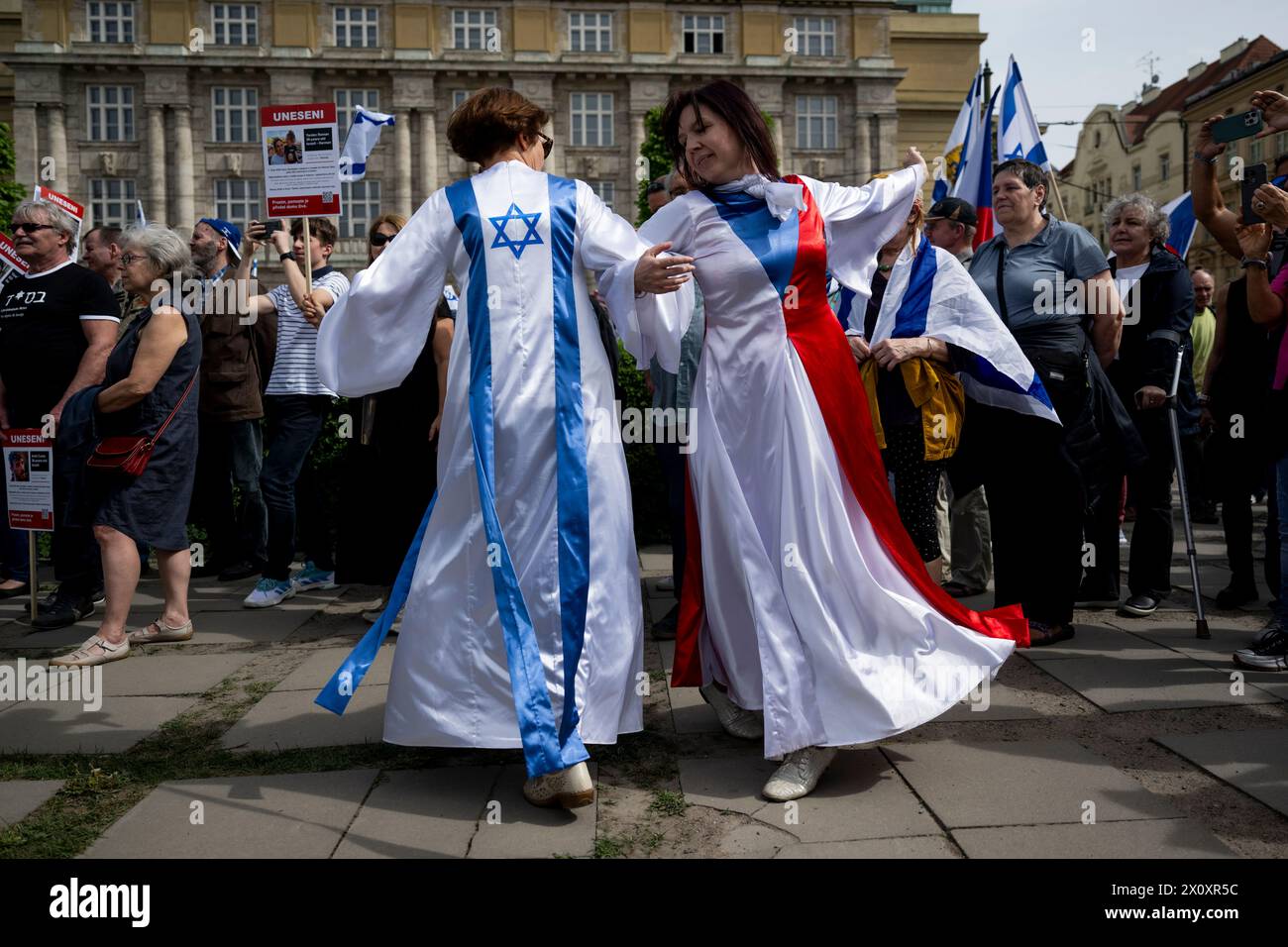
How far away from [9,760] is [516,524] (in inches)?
78.6

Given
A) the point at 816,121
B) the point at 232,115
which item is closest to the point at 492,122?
the point at 232,115

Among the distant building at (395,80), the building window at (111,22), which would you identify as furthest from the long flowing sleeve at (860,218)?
the building window at (111,22)

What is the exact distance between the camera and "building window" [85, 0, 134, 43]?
41.4m

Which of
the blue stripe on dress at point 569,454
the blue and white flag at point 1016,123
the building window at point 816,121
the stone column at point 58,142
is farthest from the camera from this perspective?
the building window at point 816,121

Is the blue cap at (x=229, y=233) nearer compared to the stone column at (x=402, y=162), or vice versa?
the blue cap at (x=229, y=233)

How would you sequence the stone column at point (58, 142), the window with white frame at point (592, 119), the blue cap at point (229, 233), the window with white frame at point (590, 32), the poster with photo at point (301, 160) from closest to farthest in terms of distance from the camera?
the poster with photo at point (301, 160), the blue cap at point (229, 233), the stone column at point (58, 142), the window with white frame at point (592, 119), the window with white frame at point (590, 32)

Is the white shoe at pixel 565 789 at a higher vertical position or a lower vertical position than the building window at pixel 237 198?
lower

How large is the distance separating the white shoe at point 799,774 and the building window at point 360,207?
39.4 m

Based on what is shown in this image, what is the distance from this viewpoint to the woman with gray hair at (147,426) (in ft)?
17.3

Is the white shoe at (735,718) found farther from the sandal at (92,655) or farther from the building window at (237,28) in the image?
the building window at (237,28)

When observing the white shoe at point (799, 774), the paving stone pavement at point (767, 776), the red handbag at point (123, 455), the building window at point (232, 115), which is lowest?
the paving stone pavement at point (767, 776)

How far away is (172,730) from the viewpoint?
4.22 metres
